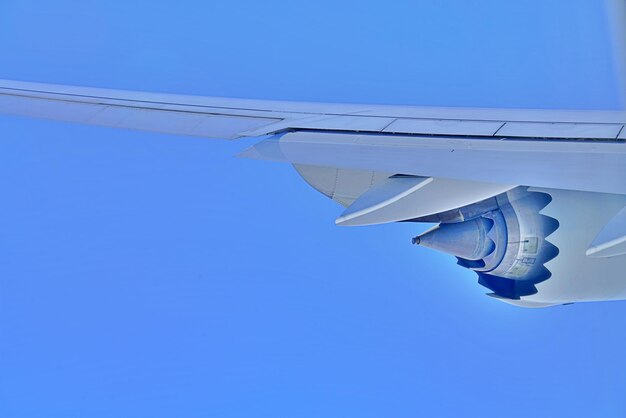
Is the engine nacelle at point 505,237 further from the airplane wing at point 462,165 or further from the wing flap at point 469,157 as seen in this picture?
the wing flap at point 469,157

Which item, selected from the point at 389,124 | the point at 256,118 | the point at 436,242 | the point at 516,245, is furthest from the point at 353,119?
the point at 516,245

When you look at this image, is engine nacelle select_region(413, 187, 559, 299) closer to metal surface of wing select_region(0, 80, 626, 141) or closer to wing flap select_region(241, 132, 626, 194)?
metal surface of wing select_region(0, 80, 626, 141)

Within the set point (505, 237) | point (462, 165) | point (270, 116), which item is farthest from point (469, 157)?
point (270, 116)

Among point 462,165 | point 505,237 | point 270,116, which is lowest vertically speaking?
point 505,237

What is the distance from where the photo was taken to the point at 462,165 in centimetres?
293

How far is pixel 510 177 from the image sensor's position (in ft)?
9.36

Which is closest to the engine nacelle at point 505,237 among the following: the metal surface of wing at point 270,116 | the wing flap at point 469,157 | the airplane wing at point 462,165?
the airplane wing at point 462,165

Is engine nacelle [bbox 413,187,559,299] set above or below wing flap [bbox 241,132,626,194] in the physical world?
below

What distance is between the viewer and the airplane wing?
2898mm

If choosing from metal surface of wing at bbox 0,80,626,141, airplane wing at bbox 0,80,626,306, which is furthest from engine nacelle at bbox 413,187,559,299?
metal surface of wing at bbox 0,80,626,141

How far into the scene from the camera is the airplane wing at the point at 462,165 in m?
2.90

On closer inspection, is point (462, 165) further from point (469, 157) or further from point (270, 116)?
point (270, 116)

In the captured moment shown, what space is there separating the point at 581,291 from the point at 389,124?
1554mm

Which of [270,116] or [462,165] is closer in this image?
[462,165]
